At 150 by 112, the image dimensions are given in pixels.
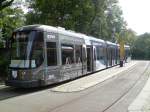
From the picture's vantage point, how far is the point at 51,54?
58.9ft

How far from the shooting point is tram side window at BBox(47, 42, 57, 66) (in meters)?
17.6

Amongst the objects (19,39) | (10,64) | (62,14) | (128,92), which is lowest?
(128,92)

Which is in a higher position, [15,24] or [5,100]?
[15,24]

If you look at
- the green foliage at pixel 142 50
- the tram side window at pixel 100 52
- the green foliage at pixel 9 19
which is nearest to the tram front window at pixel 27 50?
the tram side window at pixel 100 52

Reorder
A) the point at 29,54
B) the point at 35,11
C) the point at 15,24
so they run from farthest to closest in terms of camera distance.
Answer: the point at 35,11 < the point at 15,24 < the point at 29,54

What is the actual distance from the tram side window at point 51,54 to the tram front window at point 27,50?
0.71 meters

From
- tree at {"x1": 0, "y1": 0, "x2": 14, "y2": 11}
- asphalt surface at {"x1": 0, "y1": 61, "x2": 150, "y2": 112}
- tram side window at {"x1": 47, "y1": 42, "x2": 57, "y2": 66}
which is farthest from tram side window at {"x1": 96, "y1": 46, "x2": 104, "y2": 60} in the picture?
asphalt surface at {"x1": 0, "y1": 61, "x2": 150, "y2": 112}

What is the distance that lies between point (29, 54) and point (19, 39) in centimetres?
111

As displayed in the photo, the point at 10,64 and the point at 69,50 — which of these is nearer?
the point at 10,64

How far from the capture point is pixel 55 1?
37938 millimetres

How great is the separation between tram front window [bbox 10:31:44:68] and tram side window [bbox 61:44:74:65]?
3.06m

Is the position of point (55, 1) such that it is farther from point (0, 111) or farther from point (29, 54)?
point (0, 111)

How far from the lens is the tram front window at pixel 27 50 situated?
16.4 m

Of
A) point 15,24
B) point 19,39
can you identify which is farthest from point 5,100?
point 15,24
